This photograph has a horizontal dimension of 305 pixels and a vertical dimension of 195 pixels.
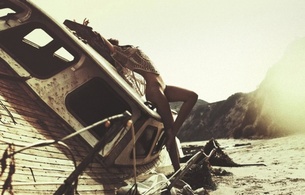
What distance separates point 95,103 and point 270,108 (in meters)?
40.4

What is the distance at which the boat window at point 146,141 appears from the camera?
6.75 m

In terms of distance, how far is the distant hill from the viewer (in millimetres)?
36438

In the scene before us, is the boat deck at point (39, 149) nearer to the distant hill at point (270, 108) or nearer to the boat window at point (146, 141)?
the boat window at point (146, 141)

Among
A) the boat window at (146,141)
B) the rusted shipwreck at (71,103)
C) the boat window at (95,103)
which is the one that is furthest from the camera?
the boat window at (146,141)

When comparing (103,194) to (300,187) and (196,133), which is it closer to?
(300,187)

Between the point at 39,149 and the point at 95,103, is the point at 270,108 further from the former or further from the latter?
the point at 39,149

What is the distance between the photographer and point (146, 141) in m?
7.11

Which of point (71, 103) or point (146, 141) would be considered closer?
point (71, 103)

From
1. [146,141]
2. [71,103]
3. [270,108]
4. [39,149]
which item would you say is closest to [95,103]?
[71,103]

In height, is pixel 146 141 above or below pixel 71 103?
below

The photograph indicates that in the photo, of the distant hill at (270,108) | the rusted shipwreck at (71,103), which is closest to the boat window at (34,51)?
the rusted shipwreck at (71,103)

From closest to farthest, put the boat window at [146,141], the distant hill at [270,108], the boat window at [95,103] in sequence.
A: the boat window at [95,103], the boat window at [146,141], the distant hill at [270,108]

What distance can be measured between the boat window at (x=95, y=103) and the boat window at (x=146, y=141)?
2.35 feet

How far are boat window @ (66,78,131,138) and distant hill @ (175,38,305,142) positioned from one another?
30792 millimetres
